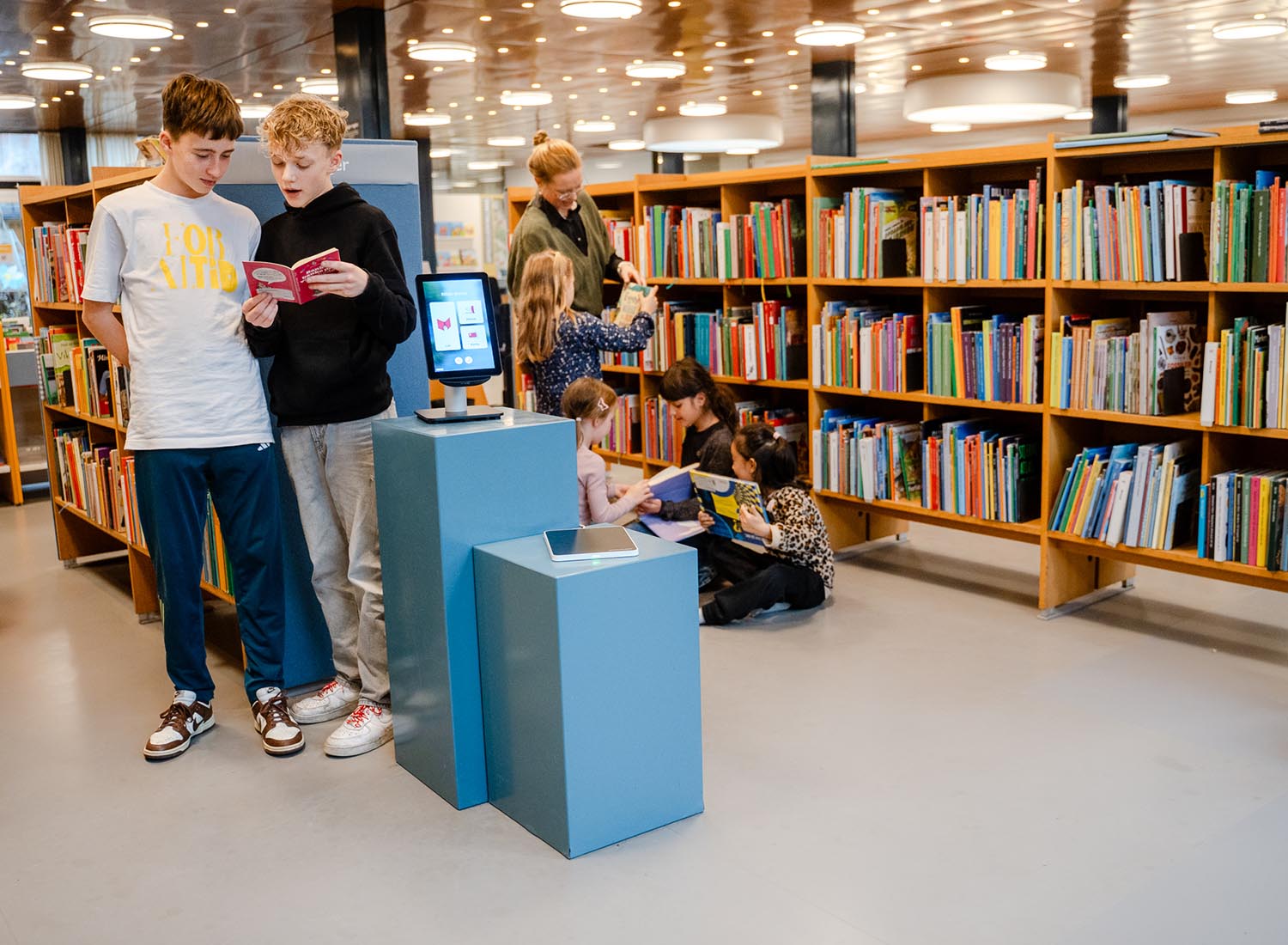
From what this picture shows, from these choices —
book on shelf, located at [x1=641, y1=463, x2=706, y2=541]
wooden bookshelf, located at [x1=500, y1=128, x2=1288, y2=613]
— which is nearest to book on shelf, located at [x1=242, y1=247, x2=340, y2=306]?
book on shelf, located at [x1=641, y1=463, x2=706, y2=541]

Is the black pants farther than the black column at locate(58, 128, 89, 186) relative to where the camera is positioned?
No

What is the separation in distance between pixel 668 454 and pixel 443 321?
140 inches

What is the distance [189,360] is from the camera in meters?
3.26

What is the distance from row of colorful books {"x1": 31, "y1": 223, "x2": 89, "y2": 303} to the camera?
4.84 meters

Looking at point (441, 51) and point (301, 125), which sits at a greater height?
point (441, 51)

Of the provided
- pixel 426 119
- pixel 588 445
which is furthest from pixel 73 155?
pixel 588 445

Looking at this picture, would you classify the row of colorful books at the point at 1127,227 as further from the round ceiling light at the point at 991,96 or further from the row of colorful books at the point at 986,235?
the round ceiling light at the point at 991,96

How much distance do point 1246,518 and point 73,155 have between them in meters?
12.6

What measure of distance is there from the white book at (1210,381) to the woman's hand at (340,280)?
285 cm

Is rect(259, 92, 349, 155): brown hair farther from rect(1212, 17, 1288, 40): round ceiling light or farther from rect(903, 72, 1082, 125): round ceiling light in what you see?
rect(903, 72, 1082, 125): round ceiling light

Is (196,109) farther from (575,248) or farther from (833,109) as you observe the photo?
(833,109)

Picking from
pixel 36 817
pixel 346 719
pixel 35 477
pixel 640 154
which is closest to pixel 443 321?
pixel 346 719

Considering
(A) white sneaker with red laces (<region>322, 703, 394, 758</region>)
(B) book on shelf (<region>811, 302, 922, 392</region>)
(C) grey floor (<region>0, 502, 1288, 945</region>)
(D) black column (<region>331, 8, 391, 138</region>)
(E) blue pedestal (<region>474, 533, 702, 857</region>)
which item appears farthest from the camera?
(D) black column (<region>331, 8, 391, 138</region>)

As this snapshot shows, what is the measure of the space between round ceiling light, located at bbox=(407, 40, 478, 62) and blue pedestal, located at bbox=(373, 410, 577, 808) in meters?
5.22
